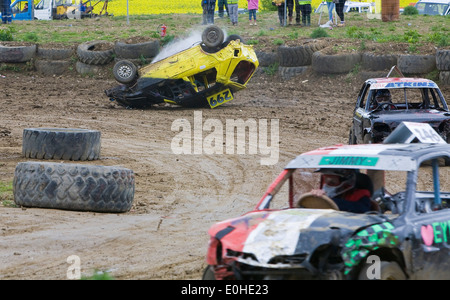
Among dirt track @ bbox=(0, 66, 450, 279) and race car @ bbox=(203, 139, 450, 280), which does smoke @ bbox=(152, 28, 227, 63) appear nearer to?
dirt track @ bbox=(0, 66, 450, 279)

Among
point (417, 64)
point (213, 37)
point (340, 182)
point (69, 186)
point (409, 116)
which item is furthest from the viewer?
point (417, 64)

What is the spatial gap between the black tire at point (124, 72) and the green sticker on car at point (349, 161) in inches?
474

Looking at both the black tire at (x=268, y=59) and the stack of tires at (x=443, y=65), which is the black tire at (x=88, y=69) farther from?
the stack of tires at (x=443, y=65)

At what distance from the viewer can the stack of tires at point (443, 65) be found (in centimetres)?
1911

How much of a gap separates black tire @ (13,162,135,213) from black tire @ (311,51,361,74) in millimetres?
13850

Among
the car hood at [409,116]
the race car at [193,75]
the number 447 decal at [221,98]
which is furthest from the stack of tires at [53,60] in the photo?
the car hood at [409,116]

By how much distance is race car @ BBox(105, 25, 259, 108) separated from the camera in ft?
55.3

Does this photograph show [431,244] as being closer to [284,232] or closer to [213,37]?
[284,232]

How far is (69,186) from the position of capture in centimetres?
827

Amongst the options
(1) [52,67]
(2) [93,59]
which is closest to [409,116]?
(2) [93,59]

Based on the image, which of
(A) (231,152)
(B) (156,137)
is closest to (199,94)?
(B) (156,137)

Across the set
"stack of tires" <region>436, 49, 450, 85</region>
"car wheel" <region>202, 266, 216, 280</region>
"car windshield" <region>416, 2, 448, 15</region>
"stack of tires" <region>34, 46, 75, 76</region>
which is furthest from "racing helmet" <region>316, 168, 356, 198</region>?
"car windshield" <region>416, 2, 448, 15</region>

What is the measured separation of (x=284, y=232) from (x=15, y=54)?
20171 millimetres
